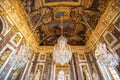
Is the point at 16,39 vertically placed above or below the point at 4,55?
above

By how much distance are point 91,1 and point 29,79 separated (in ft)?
26.1

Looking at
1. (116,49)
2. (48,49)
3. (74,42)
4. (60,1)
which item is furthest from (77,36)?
(116,49)

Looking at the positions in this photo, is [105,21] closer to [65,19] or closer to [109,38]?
[109,38]

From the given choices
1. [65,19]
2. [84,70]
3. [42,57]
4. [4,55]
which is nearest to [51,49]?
[42,57]

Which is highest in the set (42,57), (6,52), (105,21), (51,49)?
(105,21)

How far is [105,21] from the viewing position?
34.6ft

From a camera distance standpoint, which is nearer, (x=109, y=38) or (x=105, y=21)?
(x=109, y=38)

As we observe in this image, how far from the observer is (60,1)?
38.1 ft

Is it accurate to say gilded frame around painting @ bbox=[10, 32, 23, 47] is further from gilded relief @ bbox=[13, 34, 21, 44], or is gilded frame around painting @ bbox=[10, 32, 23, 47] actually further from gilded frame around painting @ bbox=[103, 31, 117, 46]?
gilded frame around painting @ bbox=[103, 31, 117, 46]

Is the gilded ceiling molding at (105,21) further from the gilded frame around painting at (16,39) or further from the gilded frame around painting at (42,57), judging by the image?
the gilded frame around painting at (16,39)

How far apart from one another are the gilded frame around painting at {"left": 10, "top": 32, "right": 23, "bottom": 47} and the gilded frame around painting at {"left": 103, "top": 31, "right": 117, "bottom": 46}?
22.9 ft

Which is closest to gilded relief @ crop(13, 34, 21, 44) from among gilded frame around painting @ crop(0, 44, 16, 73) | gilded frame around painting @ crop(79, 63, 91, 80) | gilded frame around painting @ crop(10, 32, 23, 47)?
gilded frame around painting @ crop(10, 32, 23, 47)

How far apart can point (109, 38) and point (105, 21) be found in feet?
4.66

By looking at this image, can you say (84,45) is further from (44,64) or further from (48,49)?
(44,64)
